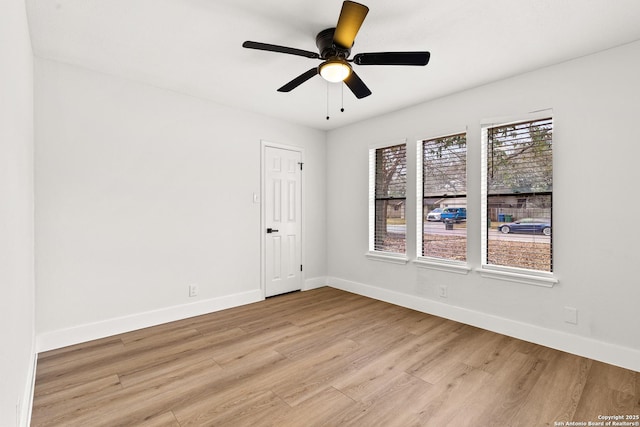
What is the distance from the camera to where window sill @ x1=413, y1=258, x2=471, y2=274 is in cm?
355

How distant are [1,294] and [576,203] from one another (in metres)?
3.89

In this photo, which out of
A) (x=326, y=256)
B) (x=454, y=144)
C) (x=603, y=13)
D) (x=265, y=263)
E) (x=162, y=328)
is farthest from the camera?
(x=326, y=256)

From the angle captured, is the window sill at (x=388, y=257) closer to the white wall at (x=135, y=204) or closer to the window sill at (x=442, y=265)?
the window sill at (x=442, y=265)

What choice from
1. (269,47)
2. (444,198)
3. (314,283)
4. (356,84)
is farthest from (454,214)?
(269,47)

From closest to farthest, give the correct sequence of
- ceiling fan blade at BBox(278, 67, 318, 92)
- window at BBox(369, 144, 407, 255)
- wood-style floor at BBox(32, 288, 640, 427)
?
wood-style floor at BBox(32, 288, 640, 427), ceiling fan blade at BBox(278, 67, 318, 92), window at BBox(369, 144, 407, 255)

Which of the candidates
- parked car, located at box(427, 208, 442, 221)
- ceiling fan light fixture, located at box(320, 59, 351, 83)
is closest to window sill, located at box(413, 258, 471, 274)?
parked car, located at box(427, 208, 442, 221)

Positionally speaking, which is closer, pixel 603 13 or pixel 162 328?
pixel 603 13

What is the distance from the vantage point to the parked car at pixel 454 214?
3602mm

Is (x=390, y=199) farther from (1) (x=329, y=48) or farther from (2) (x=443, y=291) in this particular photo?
(1) (x=329, y=48)

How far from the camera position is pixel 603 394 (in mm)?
2170

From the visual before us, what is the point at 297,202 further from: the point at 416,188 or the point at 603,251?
the point at 603,251

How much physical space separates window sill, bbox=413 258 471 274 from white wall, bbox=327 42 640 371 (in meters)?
0.07

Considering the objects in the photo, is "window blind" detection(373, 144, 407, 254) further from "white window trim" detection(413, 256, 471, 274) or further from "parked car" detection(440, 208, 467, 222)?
"parked car" detection(440, 208, 467, 222)

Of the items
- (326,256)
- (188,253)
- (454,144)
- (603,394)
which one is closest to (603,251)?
(603,394)
